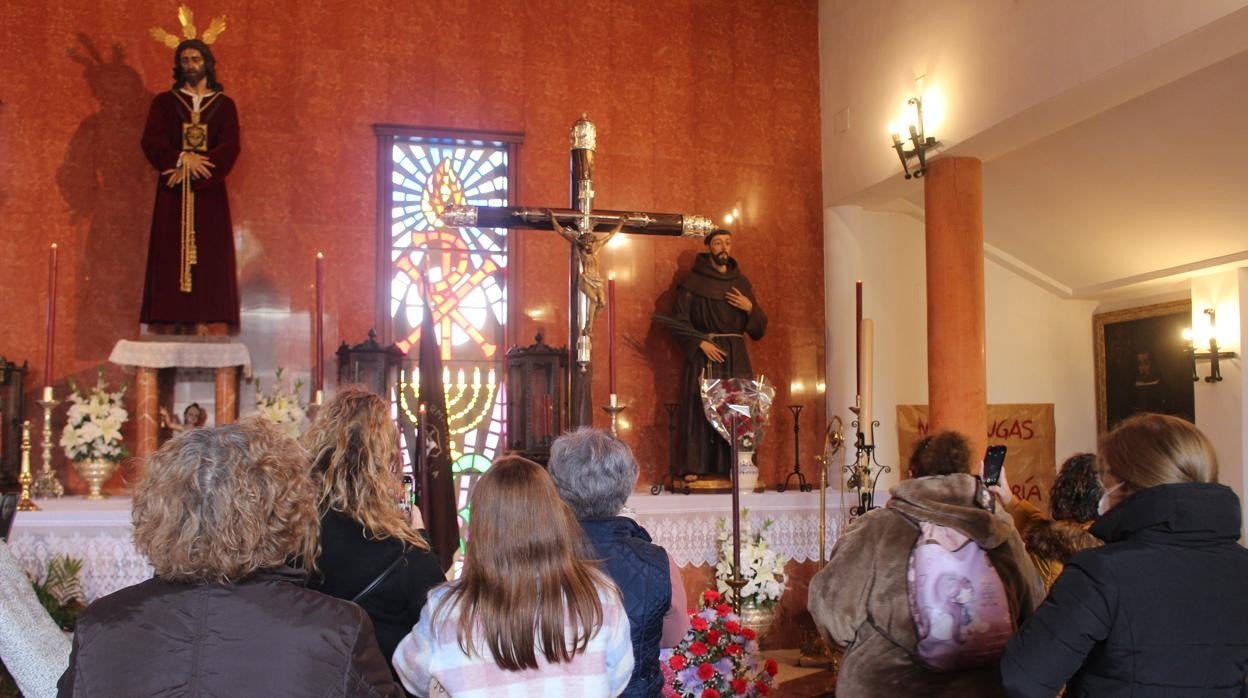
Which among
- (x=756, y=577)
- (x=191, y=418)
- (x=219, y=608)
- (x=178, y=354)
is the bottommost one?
(x=756, y=577)

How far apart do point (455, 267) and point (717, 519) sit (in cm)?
304

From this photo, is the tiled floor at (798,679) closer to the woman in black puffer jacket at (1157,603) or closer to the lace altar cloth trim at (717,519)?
the lace altar cloth trim at (717,519)

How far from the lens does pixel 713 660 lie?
3842mm

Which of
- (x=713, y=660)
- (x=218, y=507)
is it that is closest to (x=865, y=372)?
(x=713, y=660)

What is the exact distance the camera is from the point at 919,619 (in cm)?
302

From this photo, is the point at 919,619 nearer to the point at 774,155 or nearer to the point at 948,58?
the point at 948,58

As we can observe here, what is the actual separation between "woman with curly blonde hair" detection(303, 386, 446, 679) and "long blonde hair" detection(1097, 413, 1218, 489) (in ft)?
5.23

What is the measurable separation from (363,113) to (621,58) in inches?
82.5

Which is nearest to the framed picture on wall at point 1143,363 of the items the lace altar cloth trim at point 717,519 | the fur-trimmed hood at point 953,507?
the lace altar cloth trim at point 717,519

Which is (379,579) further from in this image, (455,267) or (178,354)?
(455,267)

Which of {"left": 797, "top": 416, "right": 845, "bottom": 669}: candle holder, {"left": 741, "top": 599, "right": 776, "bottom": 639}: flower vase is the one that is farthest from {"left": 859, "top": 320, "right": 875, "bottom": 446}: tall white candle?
{"left": 741, "top": 599, "right": 776, "bottom": 639}: flower vase

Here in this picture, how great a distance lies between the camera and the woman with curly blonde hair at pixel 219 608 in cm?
164

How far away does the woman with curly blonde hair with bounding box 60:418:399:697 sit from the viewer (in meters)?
1.64

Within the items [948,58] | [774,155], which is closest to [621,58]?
[774,155]
